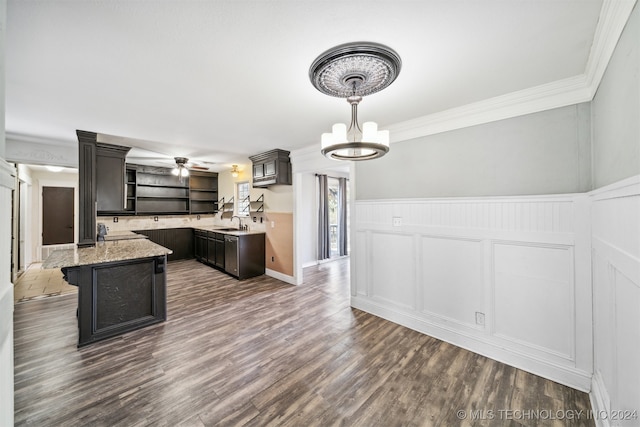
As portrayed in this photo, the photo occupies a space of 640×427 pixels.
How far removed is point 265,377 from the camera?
7.10 feet

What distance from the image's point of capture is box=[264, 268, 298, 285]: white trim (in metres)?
4.79

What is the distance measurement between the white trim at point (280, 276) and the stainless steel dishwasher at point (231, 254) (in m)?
0.67

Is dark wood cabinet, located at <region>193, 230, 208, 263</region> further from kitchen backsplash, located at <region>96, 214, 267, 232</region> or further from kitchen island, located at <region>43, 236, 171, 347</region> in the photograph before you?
kitchen island, located at <region>43, 236, 171, 347</region>

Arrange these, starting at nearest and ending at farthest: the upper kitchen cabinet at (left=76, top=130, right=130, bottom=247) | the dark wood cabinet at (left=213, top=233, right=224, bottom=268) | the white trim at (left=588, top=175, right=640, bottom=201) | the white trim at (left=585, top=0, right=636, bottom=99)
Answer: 1. the white trim at (left=588, top=175, right=640, bottom=201)
2. the white trim at (left=585, top=0, right=636, bottom=99)
3. the upper kitchen cabinet at (left=76, top=130, right=130, bottom=247)
4. the dark wood cabinet at (left=213, top=233, right=224, bottom=268)

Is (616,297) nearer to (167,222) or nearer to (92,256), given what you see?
(92,256)

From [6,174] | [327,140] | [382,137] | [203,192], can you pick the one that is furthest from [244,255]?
[6,174]

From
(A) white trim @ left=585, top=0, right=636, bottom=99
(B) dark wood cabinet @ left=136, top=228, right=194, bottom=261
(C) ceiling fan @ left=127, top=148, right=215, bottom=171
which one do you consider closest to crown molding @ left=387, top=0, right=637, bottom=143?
(A) white trim @ left=585, top=0, right=636, bottom=99

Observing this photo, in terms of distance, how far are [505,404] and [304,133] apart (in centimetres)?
345

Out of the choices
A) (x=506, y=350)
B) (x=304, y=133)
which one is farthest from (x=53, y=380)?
(x=506, y=350)

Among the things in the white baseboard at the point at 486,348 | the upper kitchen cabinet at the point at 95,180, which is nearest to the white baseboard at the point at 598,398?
the white baseboard at the point at 486,348

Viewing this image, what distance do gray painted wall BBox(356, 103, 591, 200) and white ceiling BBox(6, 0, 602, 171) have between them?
323 millimetres

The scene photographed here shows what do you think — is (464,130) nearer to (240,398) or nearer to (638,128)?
(638,128)

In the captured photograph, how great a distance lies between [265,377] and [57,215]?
26.4 feet

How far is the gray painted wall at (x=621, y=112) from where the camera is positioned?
3.84 ft
